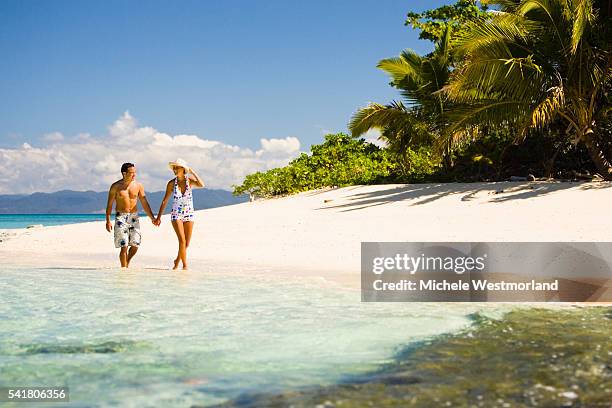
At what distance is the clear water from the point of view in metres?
3.46

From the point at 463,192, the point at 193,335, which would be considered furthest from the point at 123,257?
the point at 463,192

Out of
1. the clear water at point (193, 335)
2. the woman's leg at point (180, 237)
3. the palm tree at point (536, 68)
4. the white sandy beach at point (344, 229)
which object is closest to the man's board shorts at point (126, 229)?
the woman's leg at point (180, 237)

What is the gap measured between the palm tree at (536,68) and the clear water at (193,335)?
8074 millimetres

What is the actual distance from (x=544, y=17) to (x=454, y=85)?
2.47 m

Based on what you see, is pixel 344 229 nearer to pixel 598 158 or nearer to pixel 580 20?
pixel 580 20

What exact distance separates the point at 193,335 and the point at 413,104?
47.9 feet

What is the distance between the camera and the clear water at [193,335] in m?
3.46

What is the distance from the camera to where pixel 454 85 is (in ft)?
44.5

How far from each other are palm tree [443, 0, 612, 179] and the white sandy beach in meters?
1.63

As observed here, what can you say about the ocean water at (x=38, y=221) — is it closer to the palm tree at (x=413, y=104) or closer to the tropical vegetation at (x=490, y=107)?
the tropical vegetation at (x=490, y=107)

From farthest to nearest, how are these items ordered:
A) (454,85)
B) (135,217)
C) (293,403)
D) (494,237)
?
(454,85), (494,237), (135,217), (293,403)

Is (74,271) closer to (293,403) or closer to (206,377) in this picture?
(206,377)

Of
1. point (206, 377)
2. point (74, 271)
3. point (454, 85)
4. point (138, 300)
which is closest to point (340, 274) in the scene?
point (138, 300)

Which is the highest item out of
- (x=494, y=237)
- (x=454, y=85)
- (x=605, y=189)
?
(x=454, y=85)
